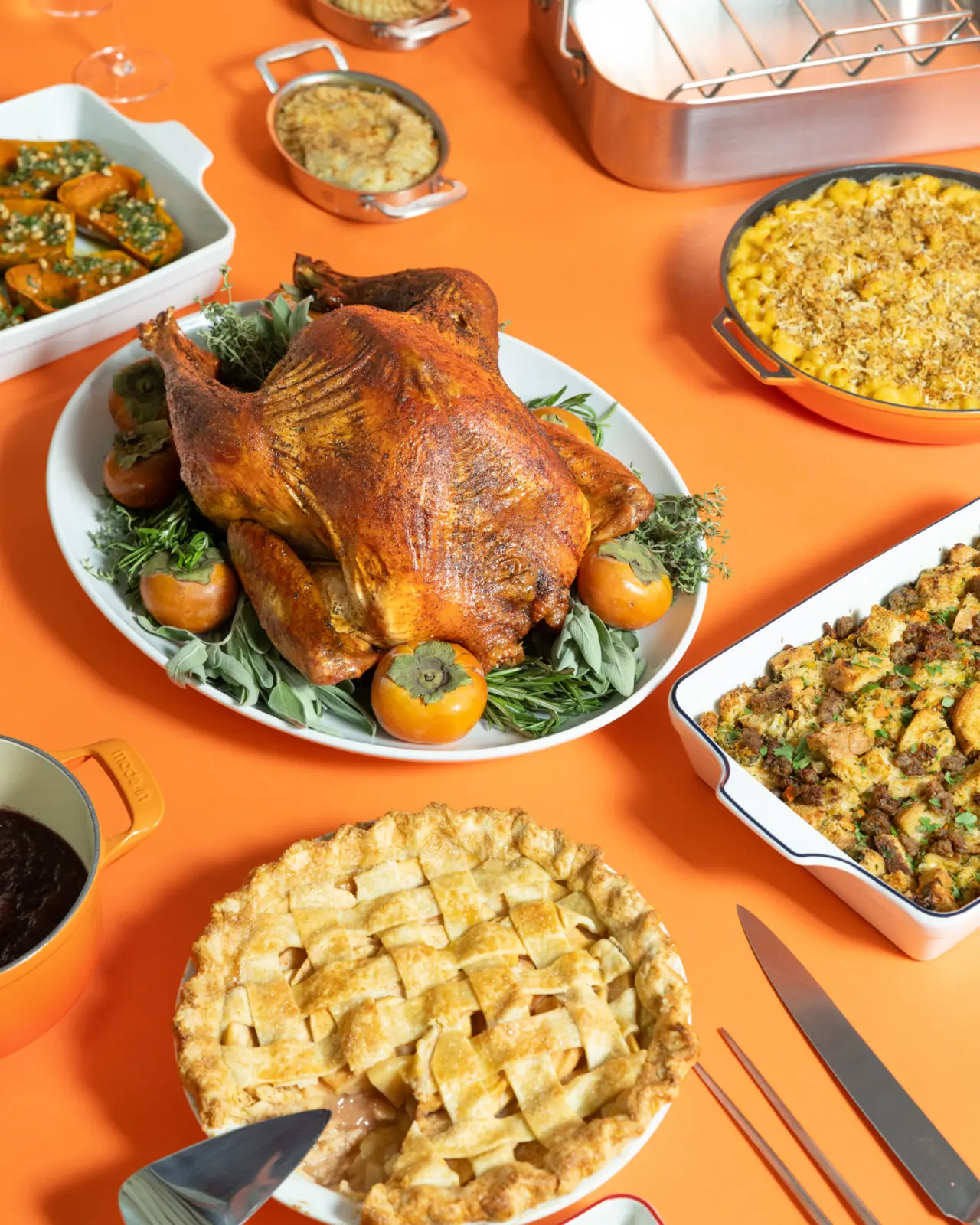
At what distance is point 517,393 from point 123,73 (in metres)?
1.30

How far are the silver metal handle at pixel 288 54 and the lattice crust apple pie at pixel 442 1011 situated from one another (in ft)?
5.68

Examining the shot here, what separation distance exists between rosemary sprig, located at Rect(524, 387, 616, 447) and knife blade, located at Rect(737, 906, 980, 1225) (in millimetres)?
804

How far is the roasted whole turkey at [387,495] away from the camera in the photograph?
152cm

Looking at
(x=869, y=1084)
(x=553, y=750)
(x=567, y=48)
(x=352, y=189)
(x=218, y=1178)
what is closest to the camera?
(x=218, y=1178)

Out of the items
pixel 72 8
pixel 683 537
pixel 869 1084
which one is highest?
pixel 72 8

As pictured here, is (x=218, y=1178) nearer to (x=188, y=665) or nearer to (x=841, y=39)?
(x=188, y=665)

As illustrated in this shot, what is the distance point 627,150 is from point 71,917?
6.10 feet

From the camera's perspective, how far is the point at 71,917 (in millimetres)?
1162

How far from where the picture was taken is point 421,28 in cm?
267

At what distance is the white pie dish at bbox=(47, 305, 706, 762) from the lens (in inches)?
61.1

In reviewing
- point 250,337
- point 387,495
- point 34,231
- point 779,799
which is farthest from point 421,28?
point 779,799

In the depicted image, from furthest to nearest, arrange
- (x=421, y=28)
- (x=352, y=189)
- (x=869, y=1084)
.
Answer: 1. (x=421, y=28)
2. (x=352, y=189)
3. (x=869, y=1084)

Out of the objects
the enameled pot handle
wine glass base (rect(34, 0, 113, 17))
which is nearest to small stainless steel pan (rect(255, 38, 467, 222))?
wine glass base (rect(34, 0, 113, 17))

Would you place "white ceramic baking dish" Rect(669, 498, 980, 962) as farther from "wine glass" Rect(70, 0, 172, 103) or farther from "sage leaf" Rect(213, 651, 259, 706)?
"wine glass" Rect(70, 0, 172, 103)
